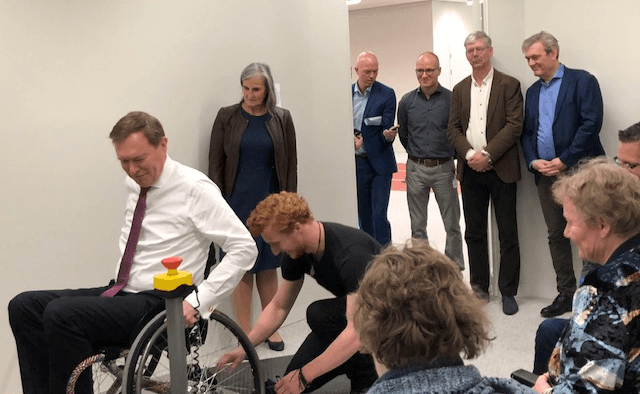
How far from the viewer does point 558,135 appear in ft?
15.1

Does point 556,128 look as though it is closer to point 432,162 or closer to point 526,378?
point 432,162

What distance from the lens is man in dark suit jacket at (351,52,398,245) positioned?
5.84 m

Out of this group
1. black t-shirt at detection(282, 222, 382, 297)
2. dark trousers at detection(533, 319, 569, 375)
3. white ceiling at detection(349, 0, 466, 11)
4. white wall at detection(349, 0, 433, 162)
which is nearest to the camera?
dark trousers at detection(533, 319, 569, 375)

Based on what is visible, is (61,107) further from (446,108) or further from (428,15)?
(428,15)

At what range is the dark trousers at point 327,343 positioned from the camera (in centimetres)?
300

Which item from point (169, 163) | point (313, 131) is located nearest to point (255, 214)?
point (169, 163)

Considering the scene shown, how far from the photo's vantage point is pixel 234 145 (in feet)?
13.7

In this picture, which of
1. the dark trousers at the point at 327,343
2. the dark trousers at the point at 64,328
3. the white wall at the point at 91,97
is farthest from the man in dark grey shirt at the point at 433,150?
the dark trousers at the point at 64,328

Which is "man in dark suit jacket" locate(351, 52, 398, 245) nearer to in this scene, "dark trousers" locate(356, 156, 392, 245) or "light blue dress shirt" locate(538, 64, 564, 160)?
"dark trousers" locate(356, 156, 392, 245)

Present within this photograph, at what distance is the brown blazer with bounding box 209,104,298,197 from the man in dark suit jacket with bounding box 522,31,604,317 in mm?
1421

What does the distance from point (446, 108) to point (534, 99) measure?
71 cm

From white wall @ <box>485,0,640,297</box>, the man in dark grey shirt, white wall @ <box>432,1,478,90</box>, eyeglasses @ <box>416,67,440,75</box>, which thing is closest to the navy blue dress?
the man in dark grey shirt

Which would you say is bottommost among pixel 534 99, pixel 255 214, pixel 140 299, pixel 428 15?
pixel 140 299

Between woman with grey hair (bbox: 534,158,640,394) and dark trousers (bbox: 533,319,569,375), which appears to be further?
dark trousers (bbox: 533,319,569,375)
